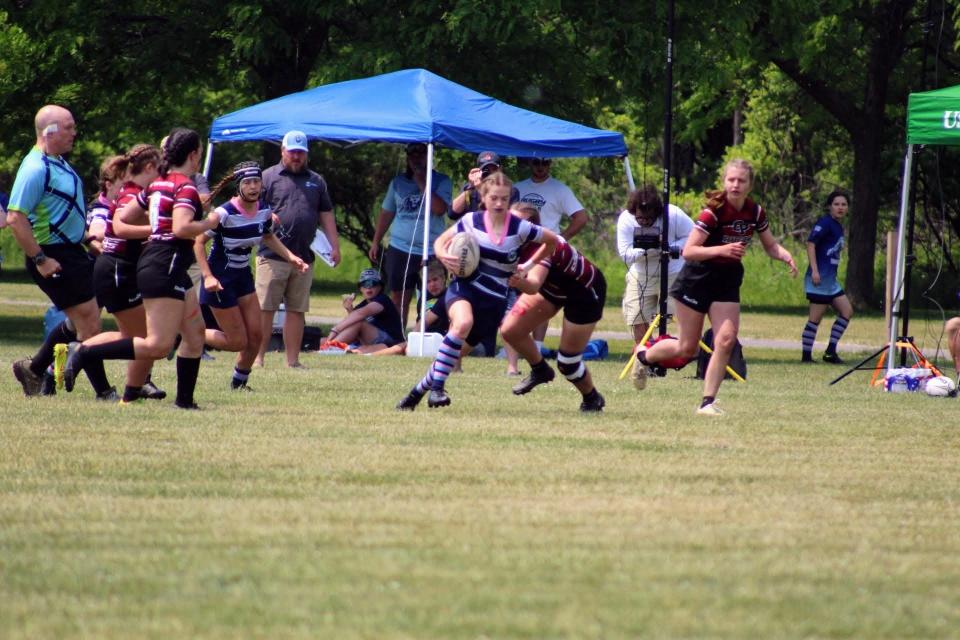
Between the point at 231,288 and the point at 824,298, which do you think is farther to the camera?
the point at 824,298

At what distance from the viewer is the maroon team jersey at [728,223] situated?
35.7 feet

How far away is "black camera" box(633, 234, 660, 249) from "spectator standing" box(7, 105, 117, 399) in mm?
5849

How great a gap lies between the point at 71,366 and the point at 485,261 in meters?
2.82

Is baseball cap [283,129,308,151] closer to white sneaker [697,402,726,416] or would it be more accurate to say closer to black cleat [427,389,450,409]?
black cleat [427,389,450,409]

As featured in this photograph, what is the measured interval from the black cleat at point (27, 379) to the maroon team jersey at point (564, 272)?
137 inches

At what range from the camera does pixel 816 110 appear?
35344 millimetres

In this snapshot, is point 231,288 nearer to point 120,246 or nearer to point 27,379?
point 120,246

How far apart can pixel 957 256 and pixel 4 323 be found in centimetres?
1909

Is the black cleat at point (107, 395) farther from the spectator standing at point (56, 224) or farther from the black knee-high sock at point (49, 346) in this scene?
the black knee-high sock at point (49, 346)

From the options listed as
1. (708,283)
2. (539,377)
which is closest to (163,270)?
(539,377)

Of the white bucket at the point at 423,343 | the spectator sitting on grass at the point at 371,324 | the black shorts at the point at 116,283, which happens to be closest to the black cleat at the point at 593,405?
the black shorts at the point at 116,283

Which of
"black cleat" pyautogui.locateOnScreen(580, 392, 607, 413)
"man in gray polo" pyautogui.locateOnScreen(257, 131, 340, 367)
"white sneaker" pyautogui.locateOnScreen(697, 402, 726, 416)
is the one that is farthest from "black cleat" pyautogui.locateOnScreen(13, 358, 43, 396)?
"white sneaker" pyautogui.locateOnScreen(697, 402, 726, 416)

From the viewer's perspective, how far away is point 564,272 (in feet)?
35.2

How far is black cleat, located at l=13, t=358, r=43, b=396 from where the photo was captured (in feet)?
37.8
